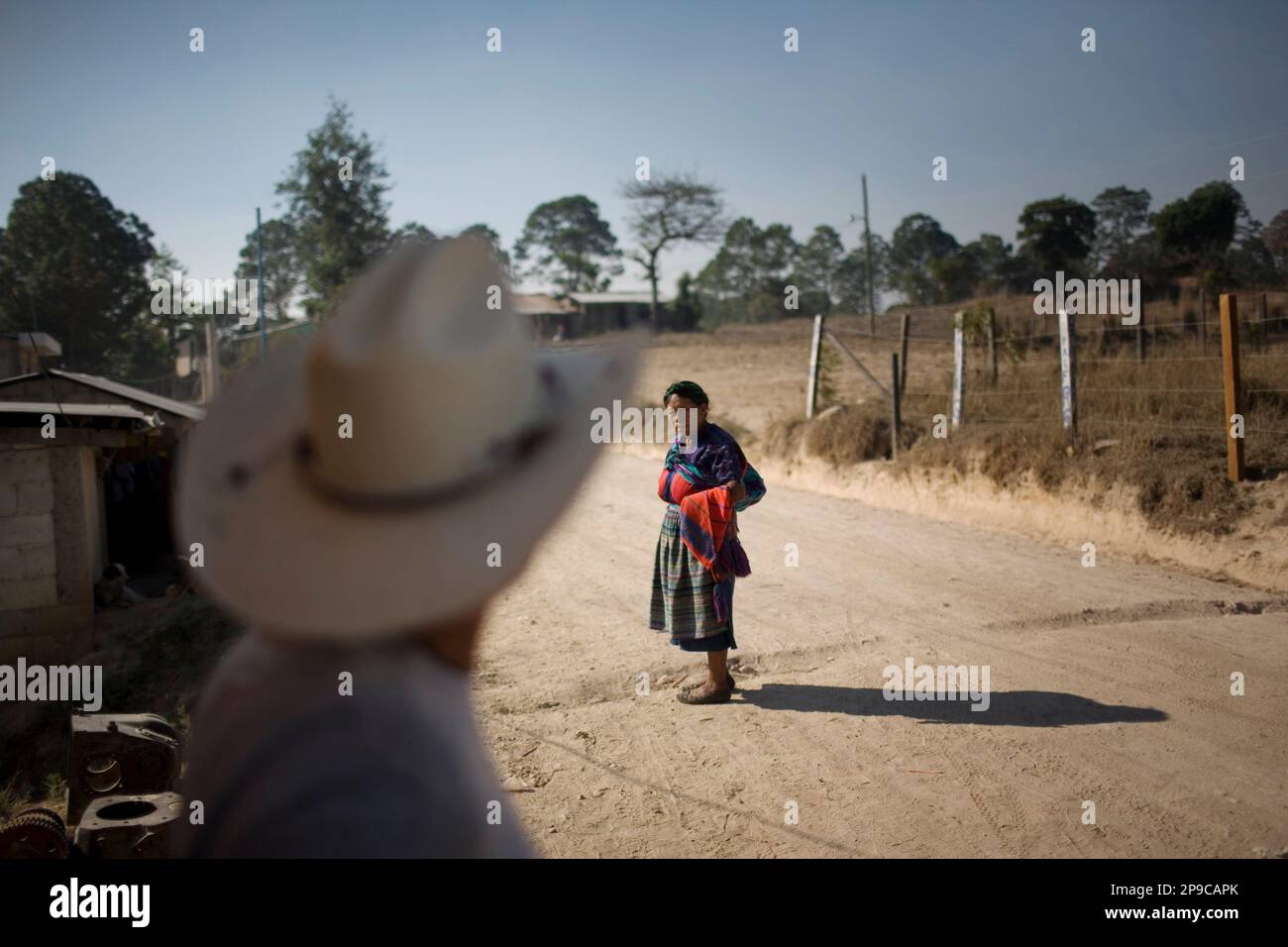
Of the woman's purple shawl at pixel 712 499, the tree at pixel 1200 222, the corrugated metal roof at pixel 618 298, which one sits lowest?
the woman's purple shawl at pixel 712 499

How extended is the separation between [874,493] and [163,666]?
8.72m

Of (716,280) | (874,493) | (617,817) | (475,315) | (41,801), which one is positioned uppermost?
(716,280)

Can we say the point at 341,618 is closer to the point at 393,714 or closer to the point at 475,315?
the point at 393,714

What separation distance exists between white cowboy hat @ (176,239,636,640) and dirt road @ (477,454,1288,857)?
14 centimetres

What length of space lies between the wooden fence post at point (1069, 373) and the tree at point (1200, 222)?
2073cm

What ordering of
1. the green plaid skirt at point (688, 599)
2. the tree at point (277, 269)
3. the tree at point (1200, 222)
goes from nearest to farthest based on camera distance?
the green plaid skirt at point (688, 599) < the tree at point (1200, 222) < the tree at point (277, 269)

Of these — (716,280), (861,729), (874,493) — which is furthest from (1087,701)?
(716,280)

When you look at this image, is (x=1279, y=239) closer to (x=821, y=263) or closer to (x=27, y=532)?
(x=27, y=532)

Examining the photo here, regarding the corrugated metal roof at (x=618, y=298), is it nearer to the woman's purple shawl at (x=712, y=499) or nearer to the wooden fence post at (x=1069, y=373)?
the wooden fence post at (x=1069, y=373)

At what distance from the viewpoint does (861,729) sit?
16.9ft

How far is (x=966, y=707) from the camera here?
5367 millimetres

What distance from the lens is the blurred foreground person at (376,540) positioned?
1044 millimetres

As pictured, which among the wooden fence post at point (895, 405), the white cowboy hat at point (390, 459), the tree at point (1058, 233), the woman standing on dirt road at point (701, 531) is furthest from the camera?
the tree at point (1058, 233)

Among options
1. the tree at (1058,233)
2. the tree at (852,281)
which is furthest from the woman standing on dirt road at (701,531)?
the tree at (852,281)
